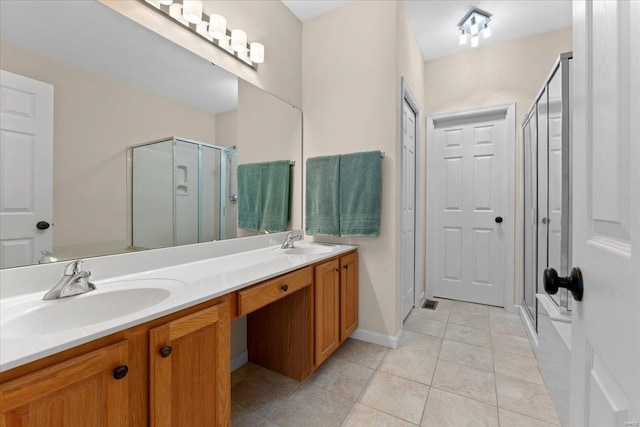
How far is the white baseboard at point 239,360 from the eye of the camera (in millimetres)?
1787

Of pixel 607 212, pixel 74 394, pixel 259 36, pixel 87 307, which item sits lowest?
pixel 74 394

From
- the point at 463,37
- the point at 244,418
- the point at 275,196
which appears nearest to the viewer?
the point at 244,418

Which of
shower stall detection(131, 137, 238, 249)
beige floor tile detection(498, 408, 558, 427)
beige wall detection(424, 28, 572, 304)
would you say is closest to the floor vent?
beige wall detection(424, 28, 572, 304)

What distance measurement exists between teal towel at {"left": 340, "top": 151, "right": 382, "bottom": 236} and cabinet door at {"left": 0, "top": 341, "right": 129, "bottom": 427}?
63.1 inches

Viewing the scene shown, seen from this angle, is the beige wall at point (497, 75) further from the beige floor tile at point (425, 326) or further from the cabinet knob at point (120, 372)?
the cabinet knob at point (120, 372)

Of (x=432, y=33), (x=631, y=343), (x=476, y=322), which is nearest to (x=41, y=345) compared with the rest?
(x=631, y=343)

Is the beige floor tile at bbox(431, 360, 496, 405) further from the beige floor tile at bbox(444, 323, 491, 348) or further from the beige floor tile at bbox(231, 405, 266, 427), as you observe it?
the beige floor tile at bbox(231, 405, 266, 427)

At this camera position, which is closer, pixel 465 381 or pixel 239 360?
pixel 465 381

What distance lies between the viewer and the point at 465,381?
1.66 meters

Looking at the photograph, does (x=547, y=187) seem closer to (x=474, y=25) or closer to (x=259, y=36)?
(x=474, y=25)

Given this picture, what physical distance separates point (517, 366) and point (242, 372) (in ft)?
6.03

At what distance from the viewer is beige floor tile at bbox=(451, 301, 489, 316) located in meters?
2.74

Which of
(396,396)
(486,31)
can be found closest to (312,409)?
(396,396)

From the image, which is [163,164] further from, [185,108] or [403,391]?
[403,391]
